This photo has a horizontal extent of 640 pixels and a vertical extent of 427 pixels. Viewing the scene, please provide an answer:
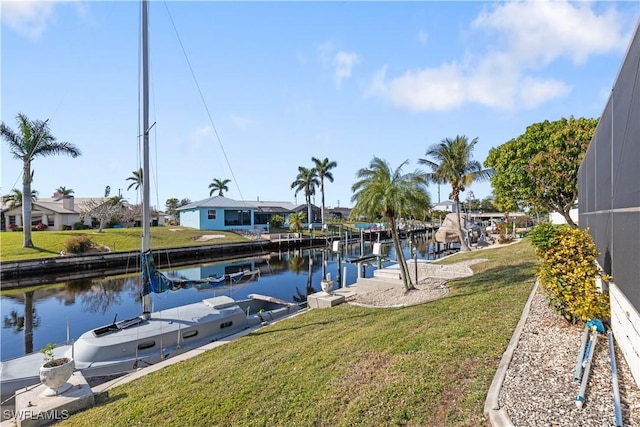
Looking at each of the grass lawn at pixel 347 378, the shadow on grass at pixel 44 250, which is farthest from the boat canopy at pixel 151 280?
the shadow on grass at pixel 44 250

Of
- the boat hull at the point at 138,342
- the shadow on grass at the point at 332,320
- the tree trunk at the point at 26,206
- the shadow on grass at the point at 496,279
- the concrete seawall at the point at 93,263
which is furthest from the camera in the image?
the tree trunk at the point at 26,206

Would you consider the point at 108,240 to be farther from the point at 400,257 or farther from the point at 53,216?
the point at 400,257

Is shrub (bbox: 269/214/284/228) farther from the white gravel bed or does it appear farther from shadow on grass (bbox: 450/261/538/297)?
the white gravel bed

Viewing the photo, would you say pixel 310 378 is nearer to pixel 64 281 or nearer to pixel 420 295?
pixel 420 295

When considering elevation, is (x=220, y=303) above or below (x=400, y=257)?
below

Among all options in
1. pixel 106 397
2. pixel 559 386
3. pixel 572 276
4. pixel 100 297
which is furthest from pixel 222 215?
pixel 559 386

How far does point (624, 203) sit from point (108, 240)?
38442mm

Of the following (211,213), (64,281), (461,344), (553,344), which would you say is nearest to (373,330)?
(461,344)

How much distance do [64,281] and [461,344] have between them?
87.6 ft

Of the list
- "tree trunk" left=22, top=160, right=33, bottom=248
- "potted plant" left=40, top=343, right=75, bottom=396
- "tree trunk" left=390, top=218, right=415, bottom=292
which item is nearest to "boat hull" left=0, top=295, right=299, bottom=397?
"potted plant" left=40, top=343, right=75, bottom=396

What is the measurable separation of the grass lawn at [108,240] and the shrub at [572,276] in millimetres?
33311

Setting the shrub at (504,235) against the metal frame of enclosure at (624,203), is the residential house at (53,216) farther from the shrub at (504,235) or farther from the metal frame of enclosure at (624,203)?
the metal frame of enclosure at (624,203)

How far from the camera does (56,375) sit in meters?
6.17

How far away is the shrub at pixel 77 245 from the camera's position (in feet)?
94.5
